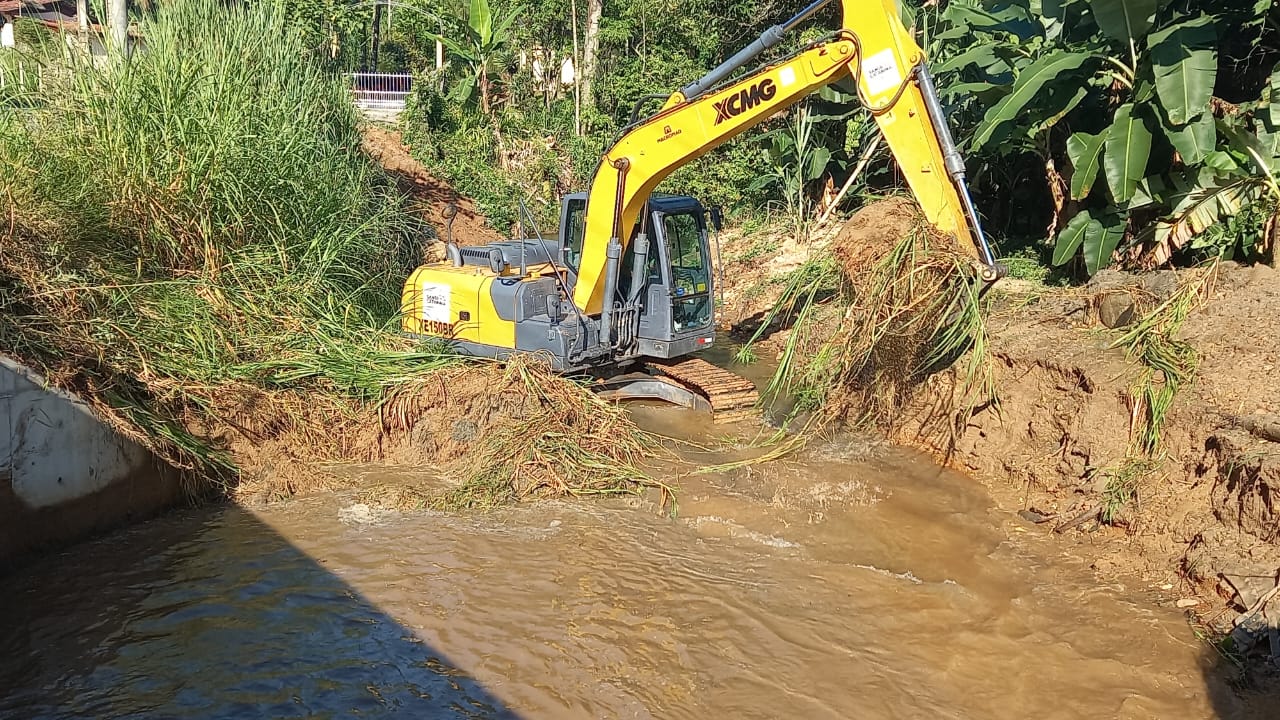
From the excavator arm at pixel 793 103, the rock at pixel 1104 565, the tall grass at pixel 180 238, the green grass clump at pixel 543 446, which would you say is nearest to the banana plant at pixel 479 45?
the tall grass at pixel 180 238

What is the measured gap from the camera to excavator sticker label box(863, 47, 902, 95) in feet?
24.4

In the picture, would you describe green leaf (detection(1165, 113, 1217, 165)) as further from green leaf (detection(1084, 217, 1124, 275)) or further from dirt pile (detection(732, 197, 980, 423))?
dirt pile (detection(732, 197, 980, 423))

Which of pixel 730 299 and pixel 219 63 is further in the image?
pixel 730 299

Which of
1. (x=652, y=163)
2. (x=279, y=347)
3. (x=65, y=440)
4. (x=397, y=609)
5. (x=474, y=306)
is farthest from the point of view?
(x=474, y=306)

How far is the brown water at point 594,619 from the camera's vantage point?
5.26m

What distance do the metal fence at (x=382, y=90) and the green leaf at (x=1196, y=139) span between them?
768 inches

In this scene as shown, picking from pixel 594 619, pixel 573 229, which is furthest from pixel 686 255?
pixel 594 619

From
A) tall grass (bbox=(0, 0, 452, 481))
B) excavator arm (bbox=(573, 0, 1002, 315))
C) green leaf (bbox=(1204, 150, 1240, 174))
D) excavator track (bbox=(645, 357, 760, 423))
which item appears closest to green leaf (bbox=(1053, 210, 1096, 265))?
green leaf (bbox=(1204, 150, 1240, 174))

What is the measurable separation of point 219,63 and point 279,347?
3379mm

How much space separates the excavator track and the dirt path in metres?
9.30

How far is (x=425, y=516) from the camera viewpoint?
7484mm

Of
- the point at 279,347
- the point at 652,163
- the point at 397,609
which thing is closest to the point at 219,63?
the point at 279,347

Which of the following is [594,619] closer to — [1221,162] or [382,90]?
[1221,162]

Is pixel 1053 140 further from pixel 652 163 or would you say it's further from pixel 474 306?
pixel 474 306
